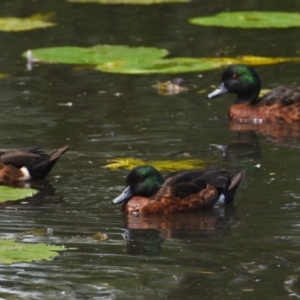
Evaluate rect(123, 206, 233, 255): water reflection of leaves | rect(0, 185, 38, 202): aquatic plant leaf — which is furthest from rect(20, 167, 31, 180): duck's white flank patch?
rect(123, 206, 233, 255): water reflection of leaves

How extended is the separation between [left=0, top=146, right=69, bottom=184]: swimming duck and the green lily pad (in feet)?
24.2

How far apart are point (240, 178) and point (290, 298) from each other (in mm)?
2976

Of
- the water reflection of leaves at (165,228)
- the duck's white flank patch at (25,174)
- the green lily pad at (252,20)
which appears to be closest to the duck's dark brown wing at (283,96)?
the duck's white flank patch at (25,174)

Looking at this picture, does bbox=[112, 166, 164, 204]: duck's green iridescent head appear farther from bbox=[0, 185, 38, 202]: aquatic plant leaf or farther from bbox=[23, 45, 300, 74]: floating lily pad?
bbox=[23, 45, 300, 74]: floating lily pad

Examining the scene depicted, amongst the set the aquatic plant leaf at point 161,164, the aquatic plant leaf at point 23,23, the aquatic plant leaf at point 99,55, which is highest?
the aquatic plant leaf at point 23,23

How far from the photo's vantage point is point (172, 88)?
14.6 meters

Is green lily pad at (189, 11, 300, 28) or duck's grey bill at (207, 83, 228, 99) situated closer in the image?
duck's grey bill at (207, 83, 228, 99)

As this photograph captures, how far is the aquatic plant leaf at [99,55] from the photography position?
51.6ft

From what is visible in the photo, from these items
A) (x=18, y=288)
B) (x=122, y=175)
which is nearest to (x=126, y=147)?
(x=122, y=175)

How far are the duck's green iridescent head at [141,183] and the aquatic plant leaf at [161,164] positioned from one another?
3.64 ft

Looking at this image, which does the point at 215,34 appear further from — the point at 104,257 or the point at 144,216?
the point at 104,257

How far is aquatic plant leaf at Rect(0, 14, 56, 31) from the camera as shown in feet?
60.1

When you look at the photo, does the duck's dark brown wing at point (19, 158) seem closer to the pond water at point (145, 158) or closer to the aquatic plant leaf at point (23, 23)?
the pond water at point (145, 158)

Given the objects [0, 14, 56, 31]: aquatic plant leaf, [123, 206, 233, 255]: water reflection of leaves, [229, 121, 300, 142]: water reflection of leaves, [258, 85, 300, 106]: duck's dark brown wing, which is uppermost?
[0, 14, 56, 31]: aquatic plant leaf
